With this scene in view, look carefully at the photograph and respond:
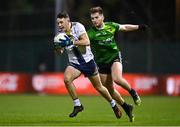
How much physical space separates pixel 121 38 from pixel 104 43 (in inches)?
839

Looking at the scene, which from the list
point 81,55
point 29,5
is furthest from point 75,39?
point 29,5

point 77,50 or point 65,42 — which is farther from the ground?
point 65,42

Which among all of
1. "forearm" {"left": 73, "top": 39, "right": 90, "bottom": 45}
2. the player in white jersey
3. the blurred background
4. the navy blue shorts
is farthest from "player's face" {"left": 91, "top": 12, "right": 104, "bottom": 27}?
the blurred background

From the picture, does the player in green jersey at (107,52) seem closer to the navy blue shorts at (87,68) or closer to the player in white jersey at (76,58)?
the player in white jersey at (76,58)

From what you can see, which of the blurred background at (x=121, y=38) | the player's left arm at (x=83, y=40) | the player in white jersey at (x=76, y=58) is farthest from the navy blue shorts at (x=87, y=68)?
the blurred background at (x=121, y=38)

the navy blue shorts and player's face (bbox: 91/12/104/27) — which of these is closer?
the navy blue shorts

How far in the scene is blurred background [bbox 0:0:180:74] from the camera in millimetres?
36281

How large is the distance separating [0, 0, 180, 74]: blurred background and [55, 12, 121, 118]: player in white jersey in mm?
17377

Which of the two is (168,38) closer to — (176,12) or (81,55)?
(176,12)

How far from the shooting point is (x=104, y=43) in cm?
1727

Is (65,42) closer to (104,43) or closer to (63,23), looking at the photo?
(63,23)

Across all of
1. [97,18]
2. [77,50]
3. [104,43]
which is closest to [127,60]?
[104,43]

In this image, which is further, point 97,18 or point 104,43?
point 104,43

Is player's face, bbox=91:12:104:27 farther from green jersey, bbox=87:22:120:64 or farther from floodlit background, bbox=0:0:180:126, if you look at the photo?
floodlit background, bbox=0:0:180:126
